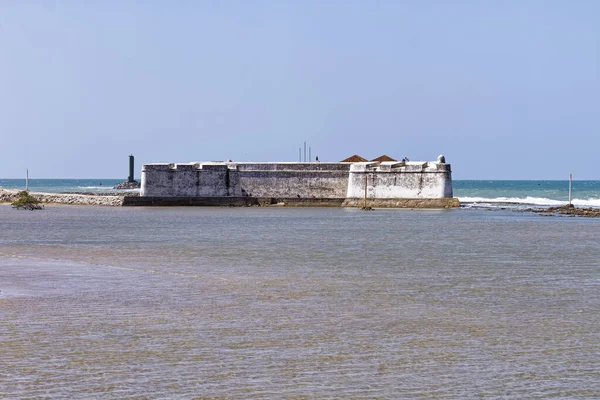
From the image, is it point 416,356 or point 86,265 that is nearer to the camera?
point 416,356

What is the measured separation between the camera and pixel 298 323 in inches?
365

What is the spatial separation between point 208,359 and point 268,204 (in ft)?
136

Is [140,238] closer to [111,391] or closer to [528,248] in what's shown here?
[528,248]

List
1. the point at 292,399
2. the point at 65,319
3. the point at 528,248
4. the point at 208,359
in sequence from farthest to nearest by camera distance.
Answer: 1. the point at 528,248
2. the point at 65,319
3. the point at 208,359
4. the point at 292,399

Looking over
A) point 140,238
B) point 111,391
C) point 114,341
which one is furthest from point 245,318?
point 140,238

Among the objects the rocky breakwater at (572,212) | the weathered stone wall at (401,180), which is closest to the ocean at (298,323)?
the rocky breakwater at (572,212)

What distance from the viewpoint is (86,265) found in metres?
15.4

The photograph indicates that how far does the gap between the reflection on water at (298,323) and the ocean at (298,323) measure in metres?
0.02

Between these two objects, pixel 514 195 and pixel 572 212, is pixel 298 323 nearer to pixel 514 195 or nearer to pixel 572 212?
pixel 572 212

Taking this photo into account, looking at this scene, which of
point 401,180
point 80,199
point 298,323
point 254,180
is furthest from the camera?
point 80,199

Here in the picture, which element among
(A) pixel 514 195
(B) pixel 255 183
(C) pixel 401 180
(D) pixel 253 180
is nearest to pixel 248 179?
(D) pixel 253 180

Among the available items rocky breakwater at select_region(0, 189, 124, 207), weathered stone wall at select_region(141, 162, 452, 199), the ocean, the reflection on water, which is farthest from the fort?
the ocean

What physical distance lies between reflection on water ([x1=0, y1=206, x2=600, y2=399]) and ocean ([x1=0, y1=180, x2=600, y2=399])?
0.07 feet

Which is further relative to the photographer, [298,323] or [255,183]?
[255,183]
